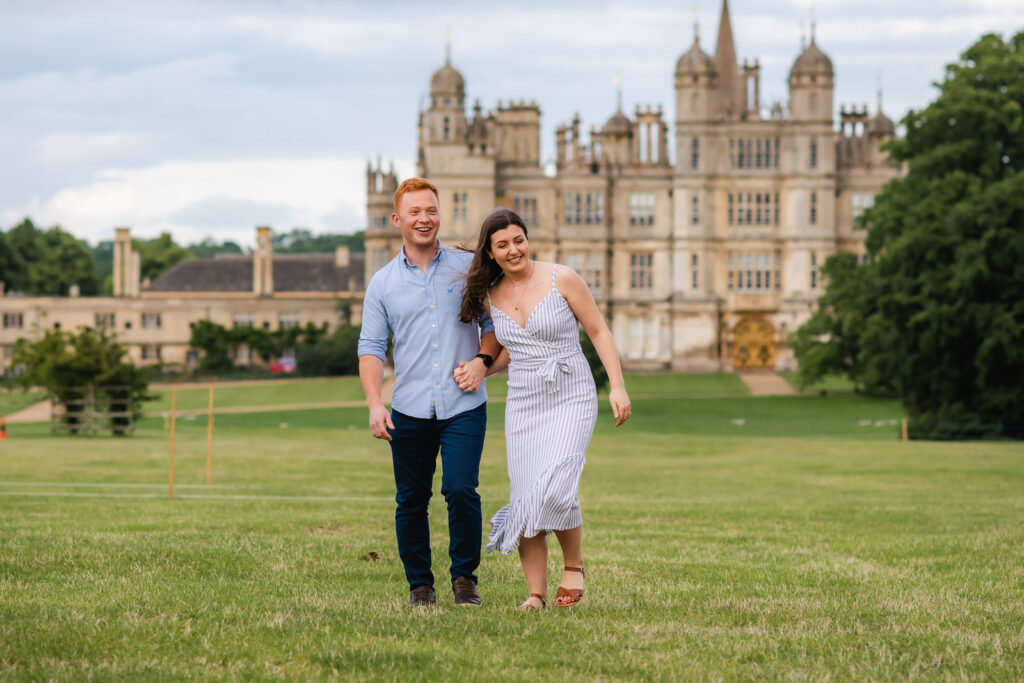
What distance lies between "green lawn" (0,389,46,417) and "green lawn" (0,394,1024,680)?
126ft

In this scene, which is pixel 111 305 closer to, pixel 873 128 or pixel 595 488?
pixel 873 128

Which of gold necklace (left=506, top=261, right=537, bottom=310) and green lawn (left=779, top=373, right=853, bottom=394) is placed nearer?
gold necklace (left=506, top=261, right=537, bottom=310)

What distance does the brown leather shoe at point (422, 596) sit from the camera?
21.9ft

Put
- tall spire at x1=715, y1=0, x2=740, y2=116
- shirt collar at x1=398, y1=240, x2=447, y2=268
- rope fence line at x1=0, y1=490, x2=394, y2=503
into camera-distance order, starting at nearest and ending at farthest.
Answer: shirt collar at x1=398, y1=240, x2=447, y2=268, rope fence line at x1=0, y1=490, x2=394, y2=503, tall spire at x1=715, y1=0, x2=740, y2=116

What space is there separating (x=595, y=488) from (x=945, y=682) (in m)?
13.3

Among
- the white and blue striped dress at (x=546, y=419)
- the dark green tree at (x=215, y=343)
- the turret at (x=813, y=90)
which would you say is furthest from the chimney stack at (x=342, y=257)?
the white and blue striped dress at (x=546, y=419)

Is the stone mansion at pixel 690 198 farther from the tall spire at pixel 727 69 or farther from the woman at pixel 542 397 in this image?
the woman at pixel 542 397

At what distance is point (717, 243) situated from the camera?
7044 centimetres

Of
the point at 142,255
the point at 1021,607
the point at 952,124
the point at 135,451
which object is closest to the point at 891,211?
the point at 952,124

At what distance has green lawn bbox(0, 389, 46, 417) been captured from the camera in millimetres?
53250

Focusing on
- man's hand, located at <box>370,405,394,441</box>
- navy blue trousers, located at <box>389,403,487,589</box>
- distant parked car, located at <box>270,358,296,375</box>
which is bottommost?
distant parked car, located at <box>270,358,296,375</box>

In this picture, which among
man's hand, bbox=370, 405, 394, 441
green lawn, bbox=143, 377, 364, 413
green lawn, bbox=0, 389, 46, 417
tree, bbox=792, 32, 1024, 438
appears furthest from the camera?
green lawn, bbox=143, 377, 364, 413

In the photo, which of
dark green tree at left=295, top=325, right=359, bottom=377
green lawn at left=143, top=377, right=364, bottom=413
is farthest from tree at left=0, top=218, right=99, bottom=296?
green lawn at left=143, top=377, right=364, bottom=413

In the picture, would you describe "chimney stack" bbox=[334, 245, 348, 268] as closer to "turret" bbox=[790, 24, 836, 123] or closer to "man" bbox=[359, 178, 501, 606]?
"turret" bbox=[790, 24, 836, 123]
